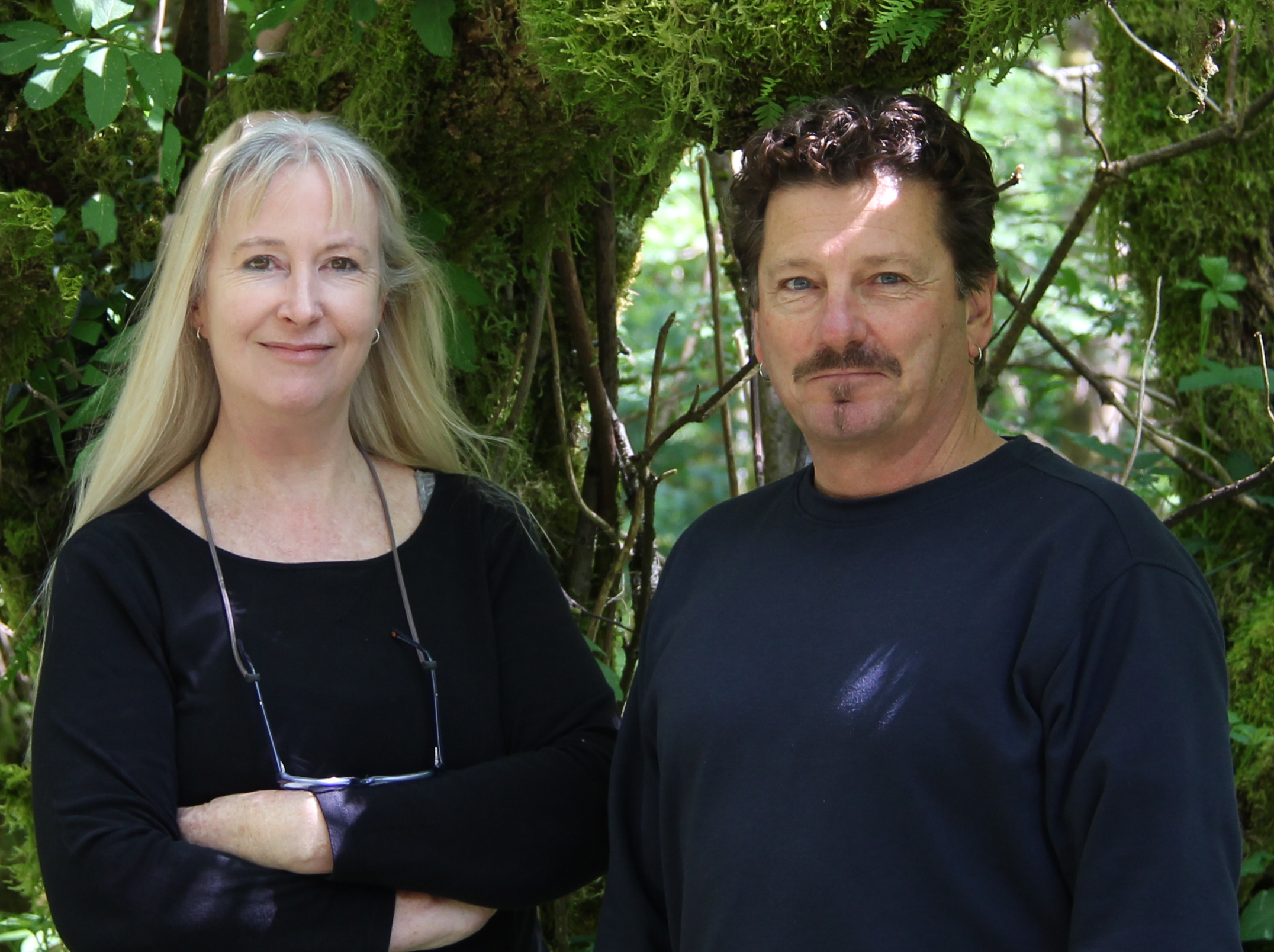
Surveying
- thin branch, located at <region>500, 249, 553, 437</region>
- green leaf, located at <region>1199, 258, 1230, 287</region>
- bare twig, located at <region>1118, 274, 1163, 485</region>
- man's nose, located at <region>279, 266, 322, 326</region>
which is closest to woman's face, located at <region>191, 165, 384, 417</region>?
man's nose, located at <region>279, 266, 322, 326</region>

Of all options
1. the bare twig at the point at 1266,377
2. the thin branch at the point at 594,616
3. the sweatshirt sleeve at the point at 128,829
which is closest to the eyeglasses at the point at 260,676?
the sweatshirt sleeve at the point at 128,829

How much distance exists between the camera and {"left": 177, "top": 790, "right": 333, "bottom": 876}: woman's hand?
173cm

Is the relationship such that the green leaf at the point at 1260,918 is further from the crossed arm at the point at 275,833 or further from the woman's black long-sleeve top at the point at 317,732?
the crossed arm at the point at 275,833

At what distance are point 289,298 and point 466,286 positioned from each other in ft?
2.10

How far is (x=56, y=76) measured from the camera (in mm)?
2086

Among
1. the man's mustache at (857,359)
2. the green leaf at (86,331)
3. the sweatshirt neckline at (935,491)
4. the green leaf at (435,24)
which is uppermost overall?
the green leaf at (435,24)

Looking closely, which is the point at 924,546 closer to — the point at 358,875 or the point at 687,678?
the point at 687,678

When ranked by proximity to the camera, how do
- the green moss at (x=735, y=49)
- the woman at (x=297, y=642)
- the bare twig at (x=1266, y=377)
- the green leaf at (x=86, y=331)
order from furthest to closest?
1. the bare twig at (x=1266, y=377)
2. the green leaf at (x=86, y=331)
3. the woman at (x=297, y=642)
4. the green moss at (x=735, y=49)

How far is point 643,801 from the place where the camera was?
1798 mm

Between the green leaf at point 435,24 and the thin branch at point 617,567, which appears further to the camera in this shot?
the thin branch at point 617,567

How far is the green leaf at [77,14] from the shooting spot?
6.83 ft

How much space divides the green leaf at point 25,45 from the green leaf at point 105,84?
105 mm

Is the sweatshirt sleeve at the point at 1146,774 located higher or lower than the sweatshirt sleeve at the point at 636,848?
higher

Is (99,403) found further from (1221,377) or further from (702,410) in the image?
(1221,377)
